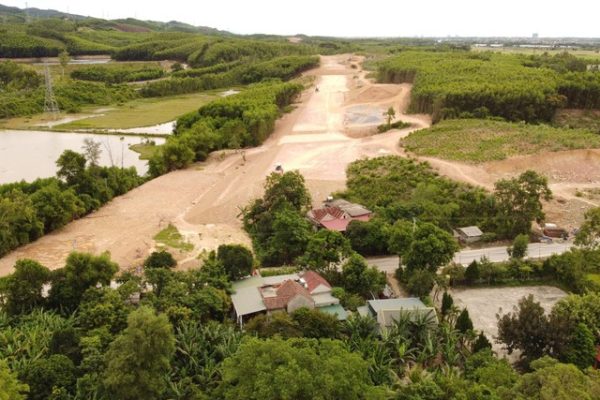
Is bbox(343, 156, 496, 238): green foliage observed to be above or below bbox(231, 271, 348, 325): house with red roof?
above

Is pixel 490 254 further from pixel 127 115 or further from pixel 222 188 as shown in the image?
pixel 127 115

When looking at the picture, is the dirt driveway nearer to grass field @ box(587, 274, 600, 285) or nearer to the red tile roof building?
grass field @ box(587, 274, 600, 285)

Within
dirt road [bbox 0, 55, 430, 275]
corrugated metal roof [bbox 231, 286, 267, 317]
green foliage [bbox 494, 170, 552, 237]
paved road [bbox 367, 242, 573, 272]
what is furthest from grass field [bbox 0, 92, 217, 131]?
green foliage [bbox 494, 170, 552, 237]

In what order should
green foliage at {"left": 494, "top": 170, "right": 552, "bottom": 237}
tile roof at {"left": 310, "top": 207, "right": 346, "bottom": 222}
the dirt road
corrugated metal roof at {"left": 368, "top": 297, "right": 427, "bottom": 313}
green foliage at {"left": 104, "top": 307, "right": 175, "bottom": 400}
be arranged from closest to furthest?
green foliage at {"left": 104, "top": 307, "right": 175, "bottom": 400}, corrugated metal roof at {"left": 368, "top": 297, "right": 427, "bottom": 313}, green foliage at {"left": 494, "top": 170, "right": 552, "bottom": 237}, the dirt road, tile roof at {"left": 310, "top": 207, "right": 346, "bottom": 222}

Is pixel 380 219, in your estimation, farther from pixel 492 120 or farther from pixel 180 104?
pixel 180 104

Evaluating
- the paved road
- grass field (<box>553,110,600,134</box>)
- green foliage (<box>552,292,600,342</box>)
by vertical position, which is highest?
grass field (<box>553,110,600,134</box>)

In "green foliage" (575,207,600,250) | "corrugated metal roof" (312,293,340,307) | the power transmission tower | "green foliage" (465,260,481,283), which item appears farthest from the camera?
the power transmission tower

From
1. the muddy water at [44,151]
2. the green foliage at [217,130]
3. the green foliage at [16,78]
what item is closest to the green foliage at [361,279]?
the green foliage at [217,130]

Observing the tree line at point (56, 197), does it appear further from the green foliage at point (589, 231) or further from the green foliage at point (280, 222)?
the green foliage at point (589, 231)
